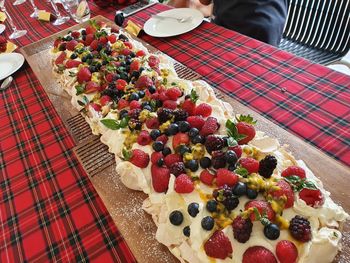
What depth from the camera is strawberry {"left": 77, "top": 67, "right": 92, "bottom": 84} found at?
1.82 m

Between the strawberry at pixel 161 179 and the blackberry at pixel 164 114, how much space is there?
25 centimetres

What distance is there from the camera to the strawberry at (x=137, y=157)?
1.25 m

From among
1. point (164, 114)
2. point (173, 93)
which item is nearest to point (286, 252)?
point (164, 114)

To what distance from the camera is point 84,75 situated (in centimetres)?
181

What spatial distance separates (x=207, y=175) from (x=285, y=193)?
10.5 inches

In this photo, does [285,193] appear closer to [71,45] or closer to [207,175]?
[207,175]

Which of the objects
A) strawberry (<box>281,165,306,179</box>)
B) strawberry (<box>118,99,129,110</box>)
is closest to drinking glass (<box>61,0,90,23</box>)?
strawberry (<box>118,99,129,110</box>)

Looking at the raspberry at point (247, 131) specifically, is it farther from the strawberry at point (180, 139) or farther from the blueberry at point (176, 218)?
the blueberry at point (176, 218)

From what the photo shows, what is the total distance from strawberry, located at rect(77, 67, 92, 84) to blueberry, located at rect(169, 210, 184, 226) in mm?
1108

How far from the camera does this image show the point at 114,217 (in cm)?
119

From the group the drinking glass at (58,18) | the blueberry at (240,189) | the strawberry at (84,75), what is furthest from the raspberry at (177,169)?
the drinking glass at (58,18)

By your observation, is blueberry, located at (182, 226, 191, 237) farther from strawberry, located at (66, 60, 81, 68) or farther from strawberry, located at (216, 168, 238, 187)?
strawberry, located at (66, 60, 81, 68)

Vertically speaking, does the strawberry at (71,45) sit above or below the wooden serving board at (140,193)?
above

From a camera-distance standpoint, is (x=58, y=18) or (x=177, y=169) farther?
(x=58, y=18)
